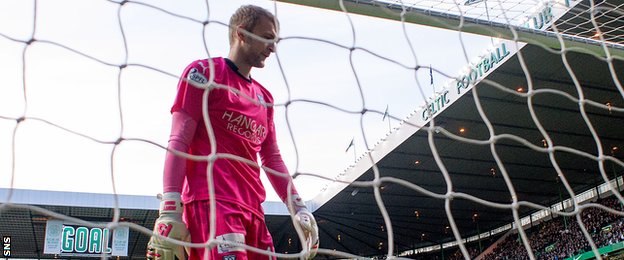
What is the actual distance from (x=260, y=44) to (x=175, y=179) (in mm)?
535

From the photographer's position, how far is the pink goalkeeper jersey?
1967 mm

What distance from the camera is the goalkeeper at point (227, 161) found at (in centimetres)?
184

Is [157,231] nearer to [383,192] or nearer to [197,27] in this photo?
[197,27]

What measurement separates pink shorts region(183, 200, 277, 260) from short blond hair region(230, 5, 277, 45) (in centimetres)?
59

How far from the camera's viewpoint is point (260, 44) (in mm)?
2119

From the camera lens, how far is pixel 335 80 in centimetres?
304

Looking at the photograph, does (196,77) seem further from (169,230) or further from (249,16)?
(169,230)

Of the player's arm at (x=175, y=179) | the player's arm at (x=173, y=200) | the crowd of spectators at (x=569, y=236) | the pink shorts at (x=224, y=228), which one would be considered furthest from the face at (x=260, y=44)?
the crowd of spectators at (x=569, y=236)

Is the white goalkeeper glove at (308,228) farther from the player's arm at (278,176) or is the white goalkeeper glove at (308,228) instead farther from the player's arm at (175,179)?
the player's arm at (175,179)

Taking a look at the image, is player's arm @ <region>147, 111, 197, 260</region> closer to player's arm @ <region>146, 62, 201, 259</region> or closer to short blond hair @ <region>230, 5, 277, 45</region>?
player's arm @ <region>146, 62, 201, 259</region>

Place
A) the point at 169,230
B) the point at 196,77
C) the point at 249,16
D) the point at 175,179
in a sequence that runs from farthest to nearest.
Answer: the point at 249,16 → the point at 196,77 → the point at 175,179 → the point at 169,230

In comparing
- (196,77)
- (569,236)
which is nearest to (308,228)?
(196,77)

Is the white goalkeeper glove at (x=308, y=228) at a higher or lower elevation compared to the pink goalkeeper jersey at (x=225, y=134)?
lower

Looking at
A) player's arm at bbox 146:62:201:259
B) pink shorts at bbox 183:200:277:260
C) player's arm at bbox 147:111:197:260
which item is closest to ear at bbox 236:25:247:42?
player's arm at bbox 146:62:201:259
